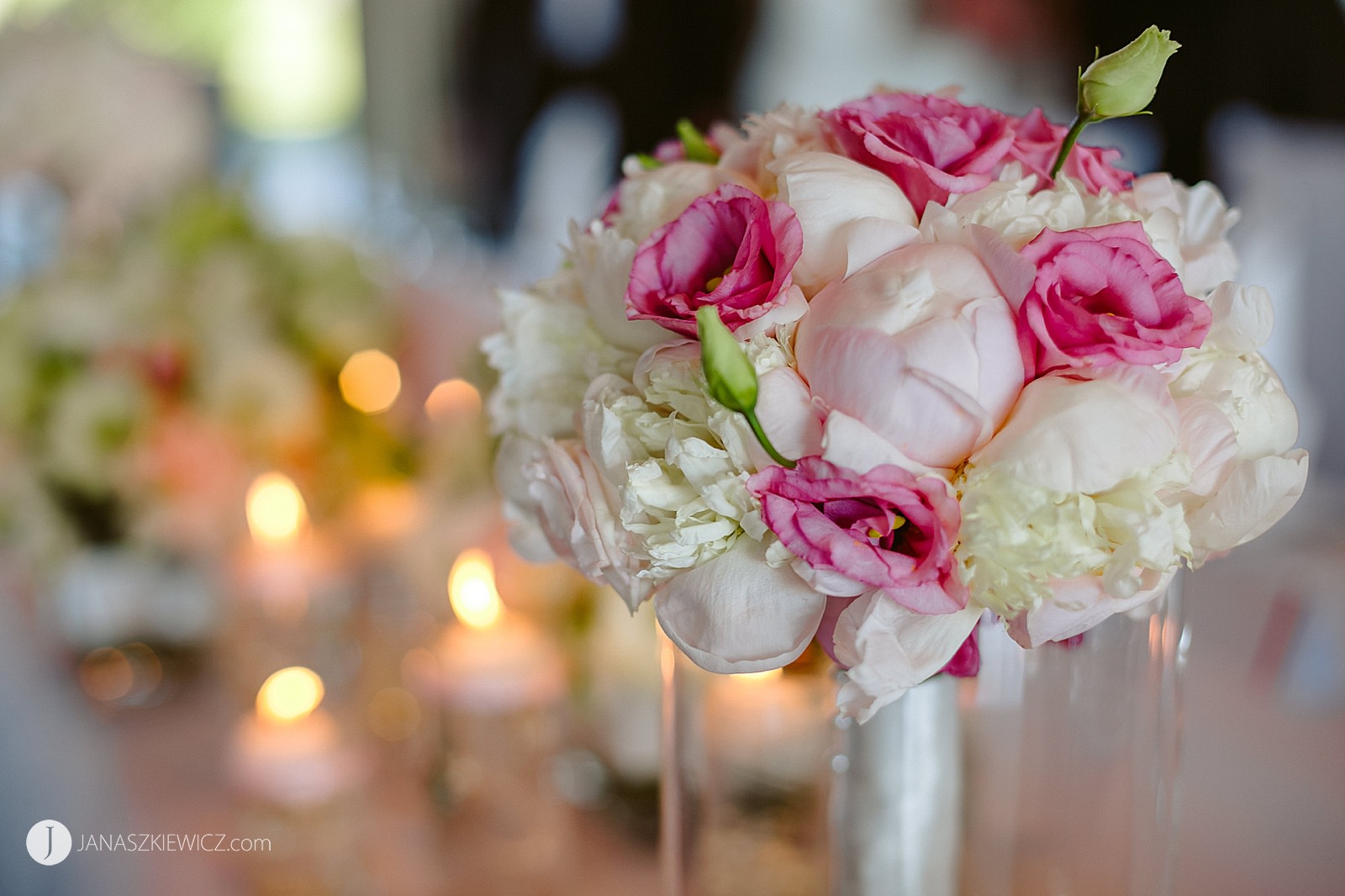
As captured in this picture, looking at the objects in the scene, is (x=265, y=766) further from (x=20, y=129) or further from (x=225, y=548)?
(x=20, y=129)

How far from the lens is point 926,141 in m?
0.38

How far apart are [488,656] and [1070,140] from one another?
569 mm

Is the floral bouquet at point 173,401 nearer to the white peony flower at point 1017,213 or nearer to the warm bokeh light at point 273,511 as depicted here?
the warm bokeh light at point 273,511

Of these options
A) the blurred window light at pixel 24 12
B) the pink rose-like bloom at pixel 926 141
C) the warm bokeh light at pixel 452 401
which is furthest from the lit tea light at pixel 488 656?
the blurred window light at pixel 24 12

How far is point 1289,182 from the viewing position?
1.79 metres

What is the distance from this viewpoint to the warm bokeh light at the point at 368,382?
1029mm

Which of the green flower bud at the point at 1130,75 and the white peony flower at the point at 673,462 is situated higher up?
the green flower bud at the point at 1130,75

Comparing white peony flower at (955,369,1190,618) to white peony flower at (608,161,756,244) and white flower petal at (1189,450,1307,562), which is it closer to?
white flower petal at (1189,450,1307,562)

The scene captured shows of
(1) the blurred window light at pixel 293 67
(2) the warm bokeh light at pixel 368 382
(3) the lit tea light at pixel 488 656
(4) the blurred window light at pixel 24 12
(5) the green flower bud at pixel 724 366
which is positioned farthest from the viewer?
(1) the blurred window light at pixel 293 67

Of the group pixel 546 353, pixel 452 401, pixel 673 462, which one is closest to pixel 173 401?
pixel 452 401

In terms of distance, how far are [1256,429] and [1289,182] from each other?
1736 mm

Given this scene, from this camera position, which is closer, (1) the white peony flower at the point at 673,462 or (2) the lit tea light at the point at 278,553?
(1) the white peony flower at the point at 673,462

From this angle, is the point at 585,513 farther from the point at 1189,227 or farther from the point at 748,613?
the point at 1189,227

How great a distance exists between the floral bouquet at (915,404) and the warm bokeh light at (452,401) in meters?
0.54
